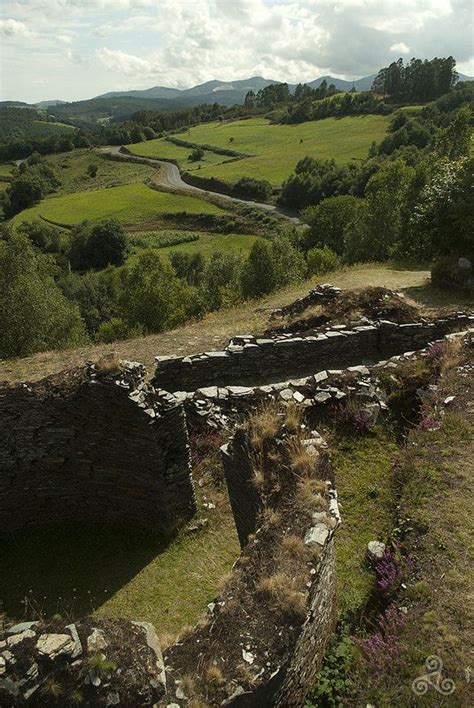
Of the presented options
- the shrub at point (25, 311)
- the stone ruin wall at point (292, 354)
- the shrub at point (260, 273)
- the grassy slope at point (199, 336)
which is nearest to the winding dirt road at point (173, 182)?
the shrub at point (260, 273)

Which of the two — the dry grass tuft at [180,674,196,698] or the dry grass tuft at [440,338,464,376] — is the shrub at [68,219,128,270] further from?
the dry grass tuft at [180,674,196,698]

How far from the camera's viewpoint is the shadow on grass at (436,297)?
777 inches

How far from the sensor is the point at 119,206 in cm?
9262

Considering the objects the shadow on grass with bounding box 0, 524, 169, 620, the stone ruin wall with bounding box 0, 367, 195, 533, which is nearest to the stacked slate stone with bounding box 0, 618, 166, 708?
the stone ruin wall with bounding box 0, 367, 195, 533

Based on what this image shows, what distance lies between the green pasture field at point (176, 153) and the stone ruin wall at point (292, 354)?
109165 mm

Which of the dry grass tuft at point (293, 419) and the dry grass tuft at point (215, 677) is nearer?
the dry grass tuft at point (215, 677)

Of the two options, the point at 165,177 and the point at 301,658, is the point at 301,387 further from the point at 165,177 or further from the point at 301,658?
the point at 165,177

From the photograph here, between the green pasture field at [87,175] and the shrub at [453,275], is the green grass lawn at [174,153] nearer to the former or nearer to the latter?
the green pasture field at [87,175]

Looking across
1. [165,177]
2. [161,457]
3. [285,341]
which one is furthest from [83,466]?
[165,177]

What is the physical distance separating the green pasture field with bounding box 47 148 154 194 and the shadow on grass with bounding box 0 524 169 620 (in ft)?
369

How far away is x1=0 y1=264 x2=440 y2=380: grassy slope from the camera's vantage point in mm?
16859

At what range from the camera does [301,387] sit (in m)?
12.2

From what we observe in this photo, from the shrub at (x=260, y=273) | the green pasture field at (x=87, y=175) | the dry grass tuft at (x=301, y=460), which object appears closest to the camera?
the dry grass tuft at (x=301, y=460)

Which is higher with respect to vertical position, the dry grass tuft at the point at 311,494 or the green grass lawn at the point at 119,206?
the dry grass tuft at the point at 311,494
